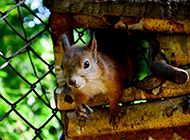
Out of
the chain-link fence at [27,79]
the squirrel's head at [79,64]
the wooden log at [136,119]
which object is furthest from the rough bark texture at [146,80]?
the chain-link fence at [27,79]

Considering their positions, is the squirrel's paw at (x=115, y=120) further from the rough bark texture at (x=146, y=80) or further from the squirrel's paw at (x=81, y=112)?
the squirrel's paw at (x=81, y=112)

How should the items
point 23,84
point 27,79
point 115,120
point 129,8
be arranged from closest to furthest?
1. point 129,8
2. point 115,120
3. point 27,79
4. point 23,84

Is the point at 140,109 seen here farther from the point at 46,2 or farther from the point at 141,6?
the point at 46,2

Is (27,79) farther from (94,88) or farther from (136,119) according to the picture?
(136,119)

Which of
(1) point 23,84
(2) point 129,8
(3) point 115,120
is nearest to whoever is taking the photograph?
(2) point 129,8

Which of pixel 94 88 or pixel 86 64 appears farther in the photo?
pixel 94 88

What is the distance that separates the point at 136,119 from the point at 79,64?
14.5 inches

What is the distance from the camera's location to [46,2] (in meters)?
1.35

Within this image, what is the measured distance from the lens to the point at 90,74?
126 centimetres

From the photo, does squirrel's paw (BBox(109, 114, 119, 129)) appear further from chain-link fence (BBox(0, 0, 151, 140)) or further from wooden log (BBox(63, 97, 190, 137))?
chain-link fence (BBox(0, 0, 151, 140))

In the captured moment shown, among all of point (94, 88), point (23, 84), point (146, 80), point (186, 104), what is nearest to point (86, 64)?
point (94, 88)

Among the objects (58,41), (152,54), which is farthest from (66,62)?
(152,54)

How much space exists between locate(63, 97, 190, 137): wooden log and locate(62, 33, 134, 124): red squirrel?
0.14 ft

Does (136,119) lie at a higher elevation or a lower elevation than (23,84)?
higher
